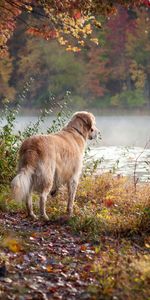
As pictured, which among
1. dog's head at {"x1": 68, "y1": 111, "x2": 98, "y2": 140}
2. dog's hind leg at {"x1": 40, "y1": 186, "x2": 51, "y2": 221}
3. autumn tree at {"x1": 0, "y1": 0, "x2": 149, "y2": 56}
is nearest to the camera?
dog's hind leg at {"x1": 40, "y1": 186, "x2": 51, "y2": 221}

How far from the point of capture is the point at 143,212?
7.95 m

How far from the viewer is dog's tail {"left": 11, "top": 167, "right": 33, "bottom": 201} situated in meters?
7.13

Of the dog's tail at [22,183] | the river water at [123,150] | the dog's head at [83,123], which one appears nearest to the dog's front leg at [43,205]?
the dog's tail at [22,183]

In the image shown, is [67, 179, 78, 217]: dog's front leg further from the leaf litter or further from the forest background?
the forest background

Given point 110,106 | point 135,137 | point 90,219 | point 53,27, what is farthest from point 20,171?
point 110,106

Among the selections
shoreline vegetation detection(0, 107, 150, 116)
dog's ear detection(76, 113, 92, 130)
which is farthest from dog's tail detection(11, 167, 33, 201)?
shoreline vegetation detection(0, 107, 150, 116)

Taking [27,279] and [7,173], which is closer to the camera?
[27,279]

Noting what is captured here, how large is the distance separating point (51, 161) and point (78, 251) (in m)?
1.77

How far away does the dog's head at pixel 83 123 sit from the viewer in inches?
368

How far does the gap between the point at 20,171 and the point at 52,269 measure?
2069 mm

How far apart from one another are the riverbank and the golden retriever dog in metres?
0.46

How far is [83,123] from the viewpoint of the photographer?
9430mm

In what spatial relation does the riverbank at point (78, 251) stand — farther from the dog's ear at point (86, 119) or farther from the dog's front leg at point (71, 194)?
the dog's ear at point (86, 119)

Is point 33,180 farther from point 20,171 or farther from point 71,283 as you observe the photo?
point 71,283
